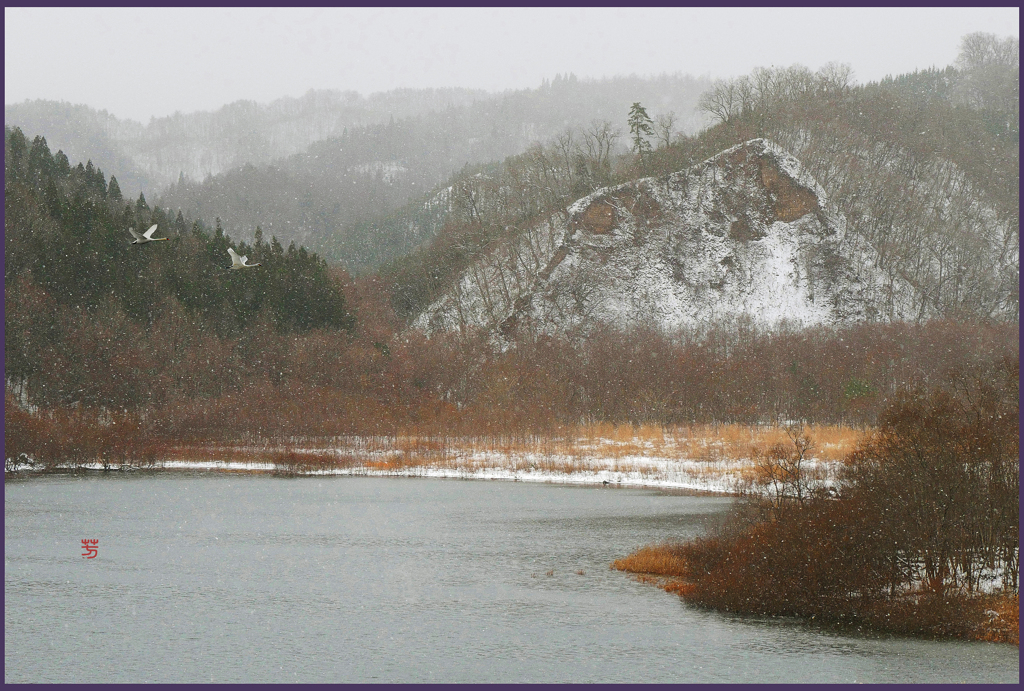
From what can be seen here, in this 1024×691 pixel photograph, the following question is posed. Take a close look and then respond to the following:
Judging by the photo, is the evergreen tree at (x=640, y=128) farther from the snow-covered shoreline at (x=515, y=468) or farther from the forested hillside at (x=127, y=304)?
the snow-covered shoreline at (x=515, y=468)

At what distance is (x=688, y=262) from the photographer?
383ft

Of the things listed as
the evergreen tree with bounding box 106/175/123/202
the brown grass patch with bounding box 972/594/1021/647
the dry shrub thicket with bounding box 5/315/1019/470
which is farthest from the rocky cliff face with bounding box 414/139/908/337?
the brown grass patch with bounding box 972/594/1021/647

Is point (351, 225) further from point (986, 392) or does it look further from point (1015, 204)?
point (986, 392)

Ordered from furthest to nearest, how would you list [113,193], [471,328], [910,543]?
[113,193] < [471,328] < [910,543]

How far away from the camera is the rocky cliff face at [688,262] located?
11119cm

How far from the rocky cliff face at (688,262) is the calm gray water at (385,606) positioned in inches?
2629

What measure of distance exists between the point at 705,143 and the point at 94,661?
119m

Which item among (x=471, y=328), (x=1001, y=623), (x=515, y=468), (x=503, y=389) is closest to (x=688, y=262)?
(x=471, y=328)

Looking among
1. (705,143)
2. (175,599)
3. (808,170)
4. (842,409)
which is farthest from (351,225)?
(175,599)

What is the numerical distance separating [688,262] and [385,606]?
9454cm

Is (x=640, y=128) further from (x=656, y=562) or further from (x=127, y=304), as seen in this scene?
(x=656, y=562)

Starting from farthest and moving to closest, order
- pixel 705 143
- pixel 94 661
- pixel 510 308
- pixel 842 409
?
pixel 705 143 < pixel 510 308 < pixel 842 409 < pixel 94 661

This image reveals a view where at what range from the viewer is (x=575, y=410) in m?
82.9

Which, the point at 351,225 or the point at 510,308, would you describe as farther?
the point at 351,225
